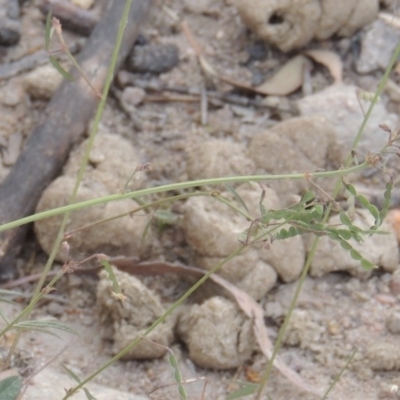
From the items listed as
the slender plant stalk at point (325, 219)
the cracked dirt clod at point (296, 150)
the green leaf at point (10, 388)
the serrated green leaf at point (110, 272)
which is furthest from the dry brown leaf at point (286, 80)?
the green leaf at point (10, 388)

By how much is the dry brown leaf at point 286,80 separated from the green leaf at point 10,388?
189cm

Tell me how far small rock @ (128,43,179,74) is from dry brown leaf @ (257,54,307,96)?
0.39 meters

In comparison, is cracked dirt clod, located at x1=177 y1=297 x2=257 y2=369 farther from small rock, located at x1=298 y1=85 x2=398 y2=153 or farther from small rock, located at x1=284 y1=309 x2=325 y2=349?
small rock, located at x1=298 y1=85 x2=398 y2=153

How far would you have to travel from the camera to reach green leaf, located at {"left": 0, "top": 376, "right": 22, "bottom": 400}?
65.1 inches

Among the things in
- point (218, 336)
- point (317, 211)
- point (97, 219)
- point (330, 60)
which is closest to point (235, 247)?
point (218, 336)

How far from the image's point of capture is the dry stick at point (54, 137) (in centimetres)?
263

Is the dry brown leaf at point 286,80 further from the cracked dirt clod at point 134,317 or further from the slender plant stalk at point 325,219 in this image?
the slender plant stalk at point 325,219

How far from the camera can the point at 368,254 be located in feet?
8.56

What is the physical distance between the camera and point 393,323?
2.46 meters

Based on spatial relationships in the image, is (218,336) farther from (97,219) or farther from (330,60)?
(330,60)

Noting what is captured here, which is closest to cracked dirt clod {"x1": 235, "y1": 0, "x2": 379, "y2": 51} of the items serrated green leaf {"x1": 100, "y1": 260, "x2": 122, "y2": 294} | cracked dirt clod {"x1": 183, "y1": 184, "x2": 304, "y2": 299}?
cracked dirt clod {"x1": 183, "y1": 184, "x2": 304, "y2": 299}

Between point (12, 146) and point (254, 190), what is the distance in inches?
36.7

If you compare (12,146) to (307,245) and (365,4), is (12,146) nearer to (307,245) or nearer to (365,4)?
(307,245)

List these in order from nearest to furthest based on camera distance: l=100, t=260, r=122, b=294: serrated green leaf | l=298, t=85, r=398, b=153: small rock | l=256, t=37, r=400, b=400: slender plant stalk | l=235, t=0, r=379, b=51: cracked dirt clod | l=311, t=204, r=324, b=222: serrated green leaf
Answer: l=311, t=204, r=324, b=222: serrated green leaf → l=100, t=260, r=122, b=294: serrated green leaf → l=256, t=37, r=400, b=400: slender plant stalk → l=298, t=85, r=398, b=153: small rock → l=235, t=0, r=379, b=51: cracked dirt clod
